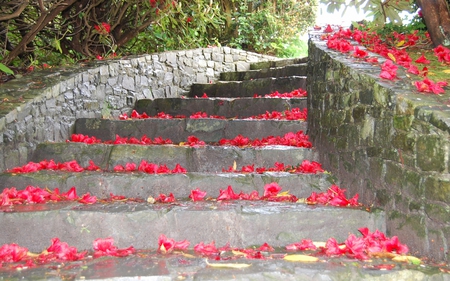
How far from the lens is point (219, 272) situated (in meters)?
1.78

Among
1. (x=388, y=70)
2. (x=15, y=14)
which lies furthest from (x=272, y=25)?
(x=388, y=70)

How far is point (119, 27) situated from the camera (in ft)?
17.8

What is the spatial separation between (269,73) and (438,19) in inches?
124

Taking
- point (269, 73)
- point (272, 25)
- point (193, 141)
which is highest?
point (272, 25)

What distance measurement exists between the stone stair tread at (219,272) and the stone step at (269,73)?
164 inches

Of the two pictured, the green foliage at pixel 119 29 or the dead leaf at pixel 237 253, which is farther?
the green foliage at pixel 119 29

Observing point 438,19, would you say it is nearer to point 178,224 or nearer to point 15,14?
point 178,224

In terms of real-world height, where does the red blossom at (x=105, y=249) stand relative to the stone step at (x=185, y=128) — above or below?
below

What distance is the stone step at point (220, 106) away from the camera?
4.50m

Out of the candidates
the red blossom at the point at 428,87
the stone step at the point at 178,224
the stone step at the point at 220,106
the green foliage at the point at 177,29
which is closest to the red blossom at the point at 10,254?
the stone step at the point at 178,224

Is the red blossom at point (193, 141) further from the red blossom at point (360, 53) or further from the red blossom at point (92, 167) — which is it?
the red blossom at point (360, 53)

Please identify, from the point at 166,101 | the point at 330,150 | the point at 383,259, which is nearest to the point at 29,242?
the point at 383,259

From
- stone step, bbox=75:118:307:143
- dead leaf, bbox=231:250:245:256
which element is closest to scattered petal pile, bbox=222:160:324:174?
stone step, bbox=75:118:307:143

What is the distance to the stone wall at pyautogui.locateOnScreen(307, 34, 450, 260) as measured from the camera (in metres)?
1.88
